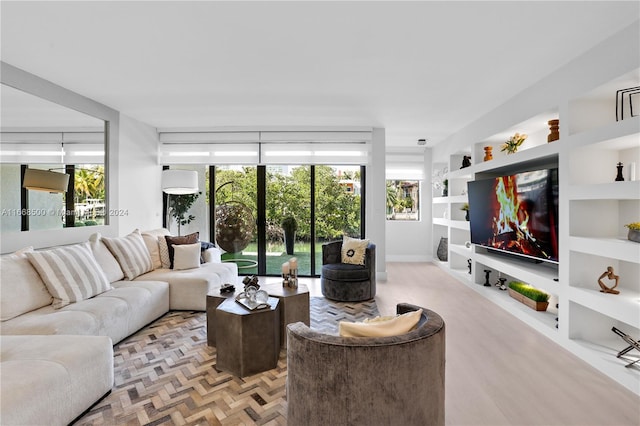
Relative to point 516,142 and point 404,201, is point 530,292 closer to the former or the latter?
point 516,142

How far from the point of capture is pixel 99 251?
3566 mm

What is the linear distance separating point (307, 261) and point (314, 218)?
2.52 feet

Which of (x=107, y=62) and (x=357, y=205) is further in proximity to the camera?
(x=357, y=205)

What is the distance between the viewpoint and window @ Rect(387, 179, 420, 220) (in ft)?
24.2

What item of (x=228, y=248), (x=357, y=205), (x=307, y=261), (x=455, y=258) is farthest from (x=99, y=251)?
(x=455, y=258)

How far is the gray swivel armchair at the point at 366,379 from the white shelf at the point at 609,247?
1953 mm

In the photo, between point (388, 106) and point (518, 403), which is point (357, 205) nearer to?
point (388, 106)

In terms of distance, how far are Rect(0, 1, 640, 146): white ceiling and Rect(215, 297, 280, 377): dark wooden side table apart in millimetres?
2135

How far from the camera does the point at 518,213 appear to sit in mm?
3801

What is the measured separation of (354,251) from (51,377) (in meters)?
3.49

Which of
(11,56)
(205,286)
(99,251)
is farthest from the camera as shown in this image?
(205,286)

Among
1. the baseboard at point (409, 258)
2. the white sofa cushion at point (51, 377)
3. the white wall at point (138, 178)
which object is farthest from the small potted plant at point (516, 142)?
the white wall at point (138, 178)

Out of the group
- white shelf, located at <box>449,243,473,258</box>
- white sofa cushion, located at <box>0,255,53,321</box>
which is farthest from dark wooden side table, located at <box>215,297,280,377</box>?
white shelf, located at <box>449,243,473,258</box>

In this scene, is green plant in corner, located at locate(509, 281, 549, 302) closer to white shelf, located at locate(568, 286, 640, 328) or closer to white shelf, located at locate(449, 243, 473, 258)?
white shelf, located at locate(568, 286, 640, 328)
